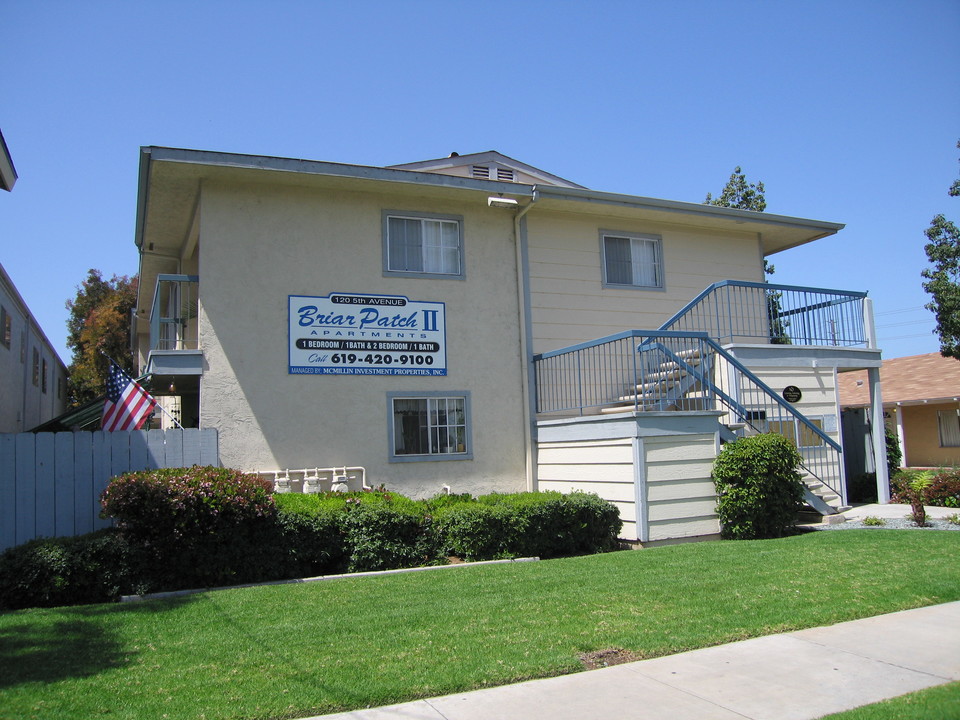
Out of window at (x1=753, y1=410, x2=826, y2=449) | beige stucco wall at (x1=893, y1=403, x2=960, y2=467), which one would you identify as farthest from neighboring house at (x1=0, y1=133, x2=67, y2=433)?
beige stucco wall at (x1=893, y1=403, x2=960, y2=467)

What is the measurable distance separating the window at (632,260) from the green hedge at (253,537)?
5.66 metres

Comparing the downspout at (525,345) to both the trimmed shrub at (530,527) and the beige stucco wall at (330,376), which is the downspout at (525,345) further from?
the trimmed shrub at (530,527)

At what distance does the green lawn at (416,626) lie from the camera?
536 cm

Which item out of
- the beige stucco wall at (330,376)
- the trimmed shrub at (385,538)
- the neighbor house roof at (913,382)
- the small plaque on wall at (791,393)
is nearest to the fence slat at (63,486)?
the beige stucco wall at (330,376)

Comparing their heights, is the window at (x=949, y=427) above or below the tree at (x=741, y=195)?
below

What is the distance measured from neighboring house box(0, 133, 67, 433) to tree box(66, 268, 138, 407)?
8.42m

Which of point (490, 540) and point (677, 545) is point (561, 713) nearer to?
point (490, 540)

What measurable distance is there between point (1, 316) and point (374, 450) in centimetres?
923

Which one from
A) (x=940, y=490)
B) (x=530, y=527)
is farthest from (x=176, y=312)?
(x=940, y=490)

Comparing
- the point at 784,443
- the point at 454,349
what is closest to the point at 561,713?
the point at 784,443

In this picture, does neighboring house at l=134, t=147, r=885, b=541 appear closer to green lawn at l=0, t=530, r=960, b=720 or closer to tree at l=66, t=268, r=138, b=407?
green lawn at l=0, t=530, r=960, b=720

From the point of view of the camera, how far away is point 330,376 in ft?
42.7

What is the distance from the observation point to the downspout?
14.2 metres

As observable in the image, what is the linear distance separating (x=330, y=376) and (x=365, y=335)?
0.90m
